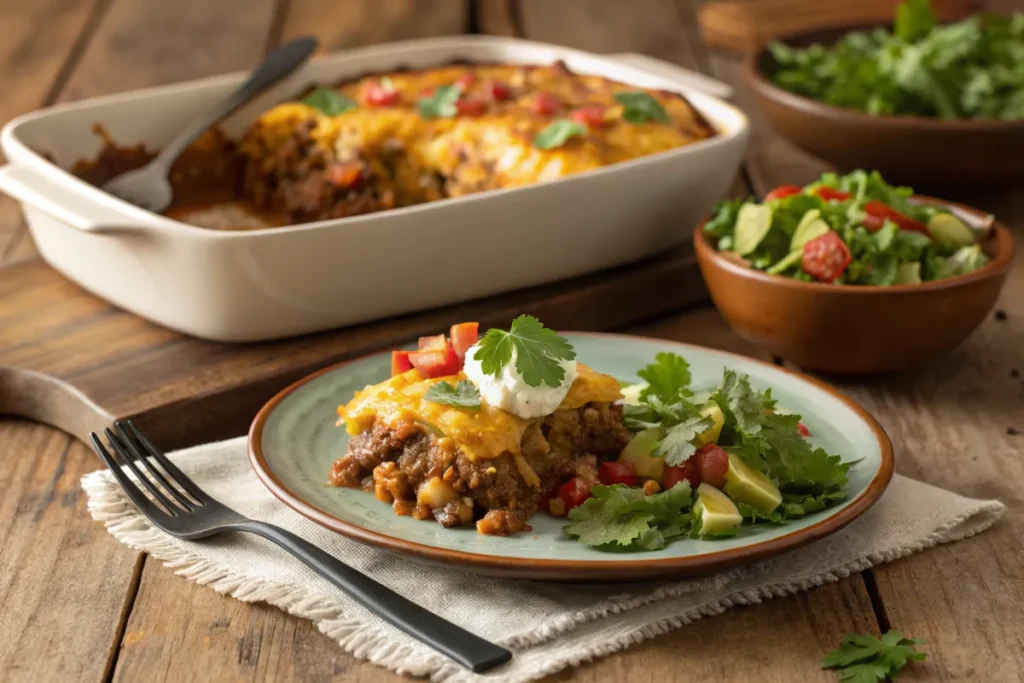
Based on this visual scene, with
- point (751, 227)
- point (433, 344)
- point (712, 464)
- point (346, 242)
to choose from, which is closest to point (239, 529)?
point (433, 344)

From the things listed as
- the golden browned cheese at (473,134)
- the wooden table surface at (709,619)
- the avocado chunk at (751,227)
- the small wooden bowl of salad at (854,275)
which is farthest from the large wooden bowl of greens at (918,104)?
the avocado chunk at (751,227)

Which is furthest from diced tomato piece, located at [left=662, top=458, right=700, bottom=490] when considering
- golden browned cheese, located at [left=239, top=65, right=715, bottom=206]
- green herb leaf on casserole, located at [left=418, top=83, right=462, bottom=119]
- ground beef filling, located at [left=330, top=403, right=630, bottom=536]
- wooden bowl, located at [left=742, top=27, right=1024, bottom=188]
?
wooden bowl, located at [left=742, top=27, right=1024, bottom=188]

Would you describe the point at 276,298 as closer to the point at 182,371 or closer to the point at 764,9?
the point at 182,371

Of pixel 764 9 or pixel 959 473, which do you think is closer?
pixel 959 473

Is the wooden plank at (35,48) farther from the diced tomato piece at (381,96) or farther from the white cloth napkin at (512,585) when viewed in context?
the white cloth napkin at (512,585)

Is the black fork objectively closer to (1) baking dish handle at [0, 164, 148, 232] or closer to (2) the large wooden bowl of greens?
(1) baking dish handle at [0, 164, 148, 232]

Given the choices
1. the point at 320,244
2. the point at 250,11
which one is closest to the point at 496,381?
the point at 320,244

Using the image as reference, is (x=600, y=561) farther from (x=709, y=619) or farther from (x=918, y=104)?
(x=918, y=104)
